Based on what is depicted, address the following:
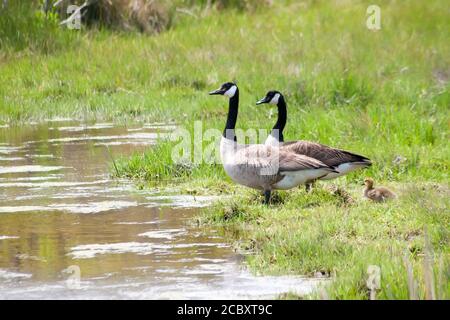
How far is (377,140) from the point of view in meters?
13.7

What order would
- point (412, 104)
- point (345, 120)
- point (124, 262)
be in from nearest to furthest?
point (124, 262) → point (345, 120) → point (412, 104)

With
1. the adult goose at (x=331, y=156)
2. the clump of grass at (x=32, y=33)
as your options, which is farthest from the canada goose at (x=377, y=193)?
the clump of grass at (x=32, y=33)

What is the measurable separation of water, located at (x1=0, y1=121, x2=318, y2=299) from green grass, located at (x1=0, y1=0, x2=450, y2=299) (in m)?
0.35

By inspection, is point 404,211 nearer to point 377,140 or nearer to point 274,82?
point 377,140

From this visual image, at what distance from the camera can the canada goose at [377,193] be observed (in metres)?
11.0

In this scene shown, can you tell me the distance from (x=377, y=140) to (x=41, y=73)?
305 inches

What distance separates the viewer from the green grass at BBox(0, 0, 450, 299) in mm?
9117

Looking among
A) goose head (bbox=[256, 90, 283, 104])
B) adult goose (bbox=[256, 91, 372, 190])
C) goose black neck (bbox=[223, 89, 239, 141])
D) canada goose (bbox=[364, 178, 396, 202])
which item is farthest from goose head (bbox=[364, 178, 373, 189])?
goose head (bbox=[256, 90, 283, 104])

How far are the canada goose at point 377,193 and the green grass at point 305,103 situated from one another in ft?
0.57

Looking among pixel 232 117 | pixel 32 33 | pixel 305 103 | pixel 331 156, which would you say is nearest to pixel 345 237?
pixel 331 156

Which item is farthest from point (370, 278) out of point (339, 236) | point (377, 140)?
point (377, 140)

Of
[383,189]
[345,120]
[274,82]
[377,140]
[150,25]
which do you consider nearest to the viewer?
[383,189]

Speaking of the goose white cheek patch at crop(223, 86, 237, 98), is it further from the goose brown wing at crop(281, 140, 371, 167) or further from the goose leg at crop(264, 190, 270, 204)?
the goose leg at crop(264, 190, 270, 204)

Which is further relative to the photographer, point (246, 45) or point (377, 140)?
point (246, 45)
